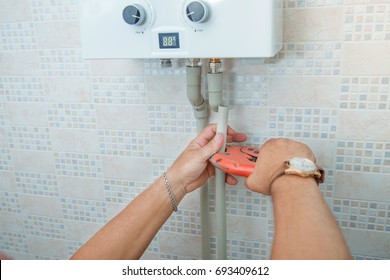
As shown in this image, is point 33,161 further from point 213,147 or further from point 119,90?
point 213,147

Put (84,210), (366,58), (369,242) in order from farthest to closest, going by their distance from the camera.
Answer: (84,210) → (369,242) → (366,58)

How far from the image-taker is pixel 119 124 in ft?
3.08

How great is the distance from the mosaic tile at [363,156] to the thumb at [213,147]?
0.84 ft

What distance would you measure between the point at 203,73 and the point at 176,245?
0.46 m

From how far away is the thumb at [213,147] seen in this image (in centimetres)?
75

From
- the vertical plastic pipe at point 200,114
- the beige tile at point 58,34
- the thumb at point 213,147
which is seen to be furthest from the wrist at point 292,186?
the beige tile at point 58,34

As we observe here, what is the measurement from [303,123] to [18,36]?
0.73m

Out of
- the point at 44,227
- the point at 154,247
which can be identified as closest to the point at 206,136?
the point at 154,247

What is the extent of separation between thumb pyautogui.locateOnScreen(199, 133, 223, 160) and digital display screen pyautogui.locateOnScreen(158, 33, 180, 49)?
0.20 metres

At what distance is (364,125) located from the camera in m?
0.77

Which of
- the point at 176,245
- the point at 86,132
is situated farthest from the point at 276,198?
the point at 86,132

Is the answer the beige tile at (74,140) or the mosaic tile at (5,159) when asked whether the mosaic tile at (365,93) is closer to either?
the beige tile at (74,140)
